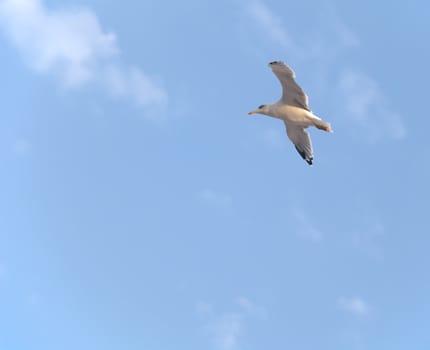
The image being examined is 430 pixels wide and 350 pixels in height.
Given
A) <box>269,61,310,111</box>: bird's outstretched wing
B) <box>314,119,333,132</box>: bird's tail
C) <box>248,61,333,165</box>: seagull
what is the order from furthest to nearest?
<box>314,119,333,132</box>: bird's tail → <box>248,61,333,165</box>: seagull → <box>269,61,310,111</box>: bird's outstretched wing

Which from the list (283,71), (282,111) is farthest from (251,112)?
(283,71)

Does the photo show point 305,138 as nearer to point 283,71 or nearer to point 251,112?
point 251,112

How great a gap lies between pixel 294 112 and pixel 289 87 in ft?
4.57

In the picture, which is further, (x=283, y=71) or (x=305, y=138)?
(x=305, y=138)

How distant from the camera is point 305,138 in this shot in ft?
105

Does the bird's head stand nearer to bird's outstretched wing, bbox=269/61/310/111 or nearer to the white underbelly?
the white underbelly

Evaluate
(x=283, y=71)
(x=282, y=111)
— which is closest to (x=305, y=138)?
(x=282, y=111)

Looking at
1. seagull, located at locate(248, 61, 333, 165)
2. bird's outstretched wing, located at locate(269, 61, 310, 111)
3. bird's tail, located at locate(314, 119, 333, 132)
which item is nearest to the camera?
bird's outstretched wing, located at locate(269, 61, 310, 111)

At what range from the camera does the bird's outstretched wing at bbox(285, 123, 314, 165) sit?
105 ft

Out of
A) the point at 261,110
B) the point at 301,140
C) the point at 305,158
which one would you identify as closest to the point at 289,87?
the point at 261,110

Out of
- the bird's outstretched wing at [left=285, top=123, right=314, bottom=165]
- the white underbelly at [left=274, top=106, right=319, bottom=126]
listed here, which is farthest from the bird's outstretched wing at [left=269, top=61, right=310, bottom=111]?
the bird's outstretched wing at [left=285, top=123, right=314, bottom=165]

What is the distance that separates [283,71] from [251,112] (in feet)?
13.5

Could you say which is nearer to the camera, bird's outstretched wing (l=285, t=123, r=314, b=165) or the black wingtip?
the black wingtip

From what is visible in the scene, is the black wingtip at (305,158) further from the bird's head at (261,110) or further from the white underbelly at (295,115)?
the bird's head at (261,110)
